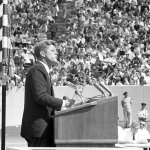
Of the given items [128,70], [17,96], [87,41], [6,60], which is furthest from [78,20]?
[6,60]

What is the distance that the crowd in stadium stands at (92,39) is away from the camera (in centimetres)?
2327

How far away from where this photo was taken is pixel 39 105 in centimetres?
574

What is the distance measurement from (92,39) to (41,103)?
19.9 meters

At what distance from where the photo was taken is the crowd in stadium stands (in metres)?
23.3

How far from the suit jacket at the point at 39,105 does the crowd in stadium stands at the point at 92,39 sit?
16.1 meters

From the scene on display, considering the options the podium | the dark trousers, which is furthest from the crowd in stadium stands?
the podium

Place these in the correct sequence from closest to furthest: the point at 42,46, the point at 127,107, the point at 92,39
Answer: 1. the point at 42,46
2. the point at 127,107
3. the point at 92,39

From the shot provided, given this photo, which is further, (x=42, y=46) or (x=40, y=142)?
(x=42, y=46)

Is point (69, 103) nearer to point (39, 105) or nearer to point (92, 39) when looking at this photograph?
point (39, 105)

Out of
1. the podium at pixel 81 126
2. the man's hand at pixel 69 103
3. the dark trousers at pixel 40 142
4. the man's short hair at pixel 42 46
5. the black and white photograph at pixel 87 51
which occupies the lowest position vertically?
the dark trousers at pixel 40 142

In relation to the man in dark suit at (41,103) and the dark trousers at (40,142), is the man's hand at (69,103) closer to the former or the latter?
the man in dark suit at (41,103)

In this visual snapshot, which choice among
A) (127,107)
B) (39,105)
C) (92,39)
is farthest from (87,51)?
(39,105)

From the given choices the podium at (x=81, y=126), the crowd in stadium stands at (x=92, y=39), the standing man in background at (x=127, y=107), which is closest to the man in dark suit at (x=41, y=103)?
the podium at (x=81, y=126)

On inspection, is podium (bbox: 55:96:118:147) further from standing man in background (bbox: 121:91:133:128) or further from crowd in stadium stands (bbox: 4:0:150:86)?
standing man in background (bbox: 121:91:133:128)
